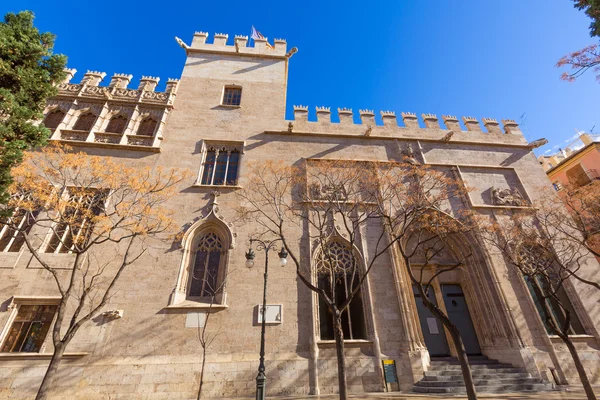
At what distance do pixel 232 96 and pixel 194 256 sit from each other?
11.9 meters

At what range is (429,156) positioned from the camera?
17.2 m

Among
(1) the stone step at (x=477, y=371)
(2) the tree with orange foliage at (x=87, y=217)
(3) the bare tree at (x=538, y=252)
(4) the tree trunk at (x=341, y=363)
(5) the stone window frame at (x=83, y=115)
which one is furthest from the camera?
(5) the stone window frame at (x=83, y=115)

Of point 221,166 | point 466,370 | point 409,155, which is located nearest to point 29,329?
point 221,166

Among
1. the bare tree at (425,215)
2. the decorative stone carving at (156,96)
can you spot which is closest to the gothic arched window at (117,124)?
the decorative stone carving at (156,96)

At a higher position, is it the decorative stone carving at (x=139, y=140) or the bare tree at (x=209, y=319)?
the decorative stone carving at (x=139, y=140)

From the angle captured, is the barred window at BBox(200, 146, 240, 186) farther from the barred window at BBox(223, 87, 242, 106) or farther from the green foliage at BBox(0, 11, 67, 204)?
the green foliage at BBox(0, 11, 67, 204)

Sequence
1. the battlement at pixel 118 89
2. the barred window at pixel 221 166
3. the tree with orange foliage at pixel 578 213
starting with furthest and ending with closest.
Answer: the battlement at pixel 118 89 < the barred window at pixel 221 166 < the tree with orange foliage at pixel 578 213

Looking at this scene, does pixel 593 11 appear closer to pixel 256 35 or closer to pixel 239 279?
pixel 239 279

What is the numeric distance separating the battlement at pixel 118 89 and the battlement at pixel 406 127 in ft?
28.3

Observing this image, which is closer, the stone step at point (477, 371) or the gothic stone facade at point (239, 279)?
the gothic stone facade at point (239, 279)

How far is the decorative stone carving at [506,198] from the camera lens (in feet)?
51.0

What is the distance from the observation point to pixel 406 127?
61.1 feet

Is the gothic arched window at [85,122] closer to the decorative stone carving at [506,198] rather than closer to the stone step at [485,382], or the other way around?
the stone step at [485,382]

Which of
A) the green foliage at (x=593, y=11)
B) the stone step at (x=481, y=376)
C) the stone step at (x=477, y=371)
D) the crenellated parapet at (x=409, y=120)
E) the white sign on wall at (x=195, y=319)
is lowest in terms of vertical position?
the stone step at (x=481, y=376)
